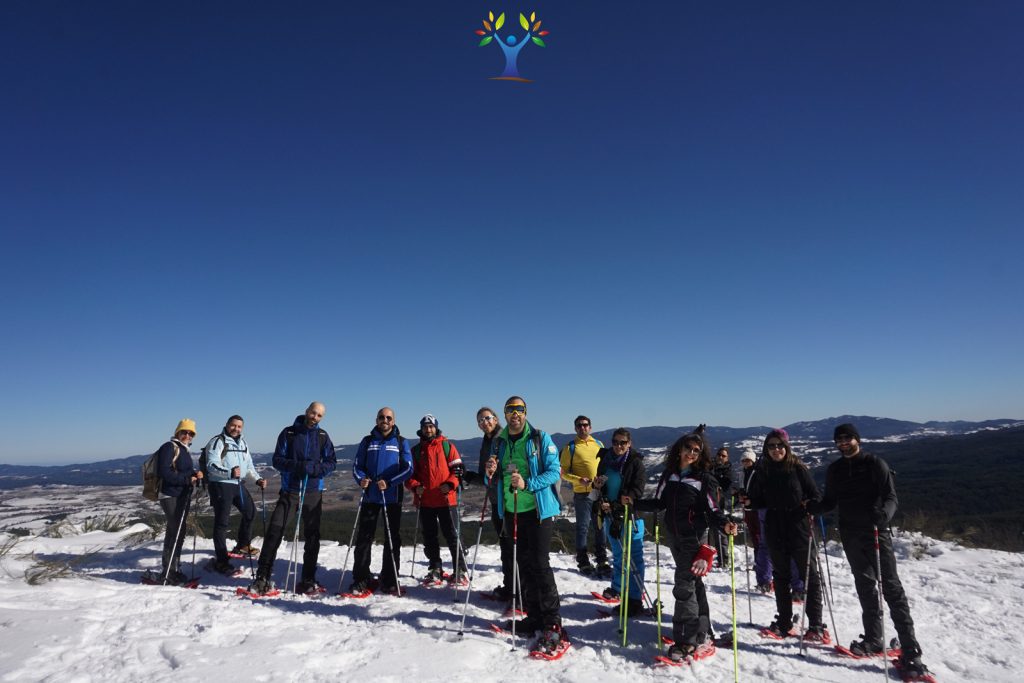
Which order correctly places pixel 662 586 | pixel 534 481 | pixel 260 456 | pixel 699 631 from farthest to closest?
pixel 260 456 → pixel 662 586 → pixel 534 481 → pixel 699 631

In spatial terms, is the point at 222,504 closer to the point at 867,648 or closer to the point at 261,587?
the point at 261,587

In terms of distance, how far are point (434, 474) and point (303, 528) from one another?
77.6 inches

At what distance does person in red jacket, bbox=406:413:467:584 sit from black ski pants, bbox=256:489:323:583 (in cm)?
138

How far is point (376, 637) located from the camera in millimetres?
5039

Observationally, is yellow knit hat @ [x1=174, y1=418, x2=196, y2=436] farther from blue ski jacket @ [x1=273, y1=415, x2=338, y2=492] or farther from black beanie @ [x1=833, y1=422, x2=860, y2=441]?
black beanie @ [x1=833, y1=422, x2=860, y2=441]

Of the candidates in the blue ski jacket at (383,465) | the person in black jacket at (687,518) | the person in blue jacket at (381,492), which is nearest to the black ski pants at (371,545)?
the person in blue jacket at (381,492)

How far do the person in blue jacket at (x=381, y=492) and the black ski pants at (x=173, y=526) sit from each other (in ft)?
8.69

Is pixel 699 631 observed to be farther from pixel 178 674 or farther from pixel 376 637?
pixel 178 674

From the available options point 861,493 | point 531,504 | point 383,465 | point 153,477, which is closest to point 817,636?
point 861,493

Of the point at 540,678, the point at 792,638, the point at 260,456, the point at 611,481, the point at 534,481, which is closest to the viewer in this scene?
the point at 540,678

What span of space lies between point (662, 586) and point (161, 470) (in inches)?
307

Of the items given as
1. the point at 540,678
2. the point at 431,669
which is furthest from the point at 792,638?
the point at 431,669

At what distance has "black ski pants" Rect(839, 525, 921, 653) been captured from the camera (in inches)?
202

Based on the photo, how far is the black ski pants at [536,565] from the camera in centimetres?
514
